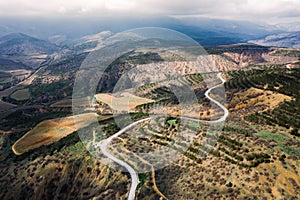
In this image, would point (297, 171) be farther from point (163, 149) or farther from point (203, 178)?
point (163, 149)

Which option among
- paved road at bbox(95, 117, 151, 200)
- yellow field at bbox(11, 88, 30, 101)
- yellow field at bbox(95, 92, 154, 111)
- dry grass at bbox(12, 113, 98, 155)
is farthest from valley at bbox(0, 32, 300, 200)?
yellow field at bbox(11, 88, 30, 101)

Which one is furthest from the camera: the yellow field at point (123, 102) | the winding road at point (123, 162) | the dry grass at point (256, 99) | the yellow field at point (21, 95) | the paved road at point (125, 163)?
the yellow field at point (21, 95)

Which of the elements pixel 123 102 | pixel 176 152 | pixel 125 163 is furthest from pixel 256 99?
pixel 123 102

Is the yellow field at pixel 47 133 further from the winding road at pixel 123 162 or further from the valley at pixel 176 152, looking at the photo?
the winding road at pixel 123 162

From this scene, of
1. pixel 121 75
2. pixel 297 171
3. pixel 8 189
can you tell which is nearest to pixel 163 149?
pixel 297 171

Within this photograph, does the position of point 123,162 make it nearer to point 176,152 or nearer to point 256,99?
point 176,152

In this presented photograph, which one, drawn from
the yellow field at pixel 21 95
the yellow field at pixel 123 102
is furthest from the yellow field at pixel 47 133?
the yellow field at pixel 21 95

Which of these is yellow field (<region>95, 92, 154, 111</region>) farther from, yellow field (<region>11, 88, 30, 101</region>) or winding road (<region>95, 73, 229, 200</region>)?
yellow field (<region>11, 88, 30, 101</region>)

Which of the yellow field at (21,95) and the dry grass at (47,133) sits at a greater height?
the dry grass at (47,133)
